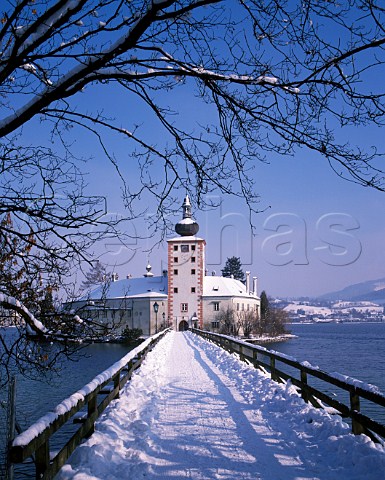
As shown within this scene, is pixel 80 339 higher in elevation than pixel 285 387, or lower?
higher

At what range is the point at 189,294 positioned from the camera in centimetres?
6431

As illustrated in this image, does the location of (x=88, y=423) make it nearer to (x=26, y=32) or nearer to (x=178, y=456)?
(x=178, y=456)

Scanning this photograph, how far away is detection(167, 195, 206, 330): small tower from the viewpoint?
209ft

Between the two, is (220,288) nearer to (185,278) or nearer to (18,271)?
(185,278)

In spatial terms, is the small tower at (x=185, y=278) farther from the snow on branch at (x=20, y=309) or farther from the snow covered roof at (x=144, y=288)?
the snow on branch at (x=20, y=309)

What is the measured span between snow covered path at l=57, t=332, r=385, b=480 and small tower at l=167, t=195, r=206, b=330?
2117 inches

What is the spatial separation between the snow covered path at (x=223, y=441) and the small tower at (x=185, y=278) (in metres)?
53.8

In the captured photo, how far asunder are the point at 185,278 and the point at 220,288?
552cm

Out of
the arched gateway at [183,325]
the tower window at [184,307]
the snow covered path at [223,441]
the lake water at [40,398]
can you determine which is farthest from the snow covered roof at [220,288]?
the snow covered path at [223,441]

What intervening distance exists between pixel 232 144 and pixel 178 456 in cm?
366

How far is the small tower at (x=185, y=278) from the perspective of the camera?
63781 mm

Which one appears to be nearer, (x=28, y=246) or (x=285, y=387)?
(x=28, y=246)

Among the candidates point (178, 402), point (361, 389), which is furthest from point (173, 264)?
point (361, 389)

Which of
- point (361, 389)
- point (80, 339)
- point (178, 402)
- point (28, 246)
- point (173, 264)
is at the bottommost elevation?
point (178, 402)
